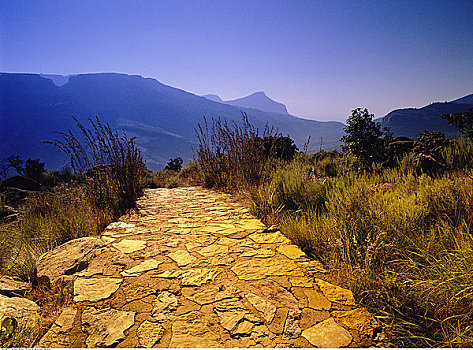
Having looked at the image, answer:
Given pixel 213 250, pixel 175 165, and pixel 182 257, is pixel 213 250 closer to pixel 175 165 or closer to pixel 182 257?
pixel 182 257

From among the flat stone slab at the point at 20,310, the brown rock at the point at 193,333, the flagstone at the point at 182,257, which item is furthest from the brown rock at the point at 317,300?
the flat stone slab at the point at 20,310

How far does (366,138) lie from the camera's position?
5.95 m

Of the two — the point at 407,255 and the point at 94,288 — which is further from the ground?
the point at 407,255

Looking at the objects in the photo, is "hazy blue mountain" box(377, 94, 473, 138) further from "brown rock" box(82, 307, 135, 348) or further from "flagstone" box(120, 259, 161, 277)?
"brown rock" box(82, 307, 135, 348)

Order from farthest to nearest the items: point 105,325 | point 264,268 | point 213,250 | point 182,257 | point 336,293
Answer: point 213,250
point 182,257
point 264,268
point 336,293
point 105,325

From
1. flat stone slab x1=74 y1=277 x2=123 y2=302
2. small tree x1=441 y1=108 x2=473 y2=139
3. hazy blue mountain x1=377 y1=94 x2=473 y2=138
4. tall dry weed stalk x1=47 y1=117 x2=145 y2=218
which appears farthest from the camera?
hazy blue mountain x1=377 y1=94 x2=473 y2=138

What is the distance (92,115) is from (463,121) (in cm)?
19297

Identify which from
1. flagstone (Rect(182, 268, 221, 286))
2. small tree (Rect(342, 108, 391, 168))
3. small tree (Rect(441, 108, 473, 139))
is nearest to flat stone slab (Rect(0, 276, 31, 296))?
flagstone (Rect(182, 268, 221, 286))

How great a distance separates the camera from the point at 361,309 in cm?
148

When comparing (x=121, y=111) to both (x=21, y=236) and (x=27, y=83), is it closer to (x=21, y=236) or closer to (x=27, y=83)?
(x=27, y=83)

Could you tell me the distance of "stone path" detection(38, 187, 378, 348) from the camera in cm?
130

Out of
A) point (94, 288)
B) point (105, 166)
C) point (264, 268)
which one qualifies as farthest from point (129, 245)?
point (105, 166)

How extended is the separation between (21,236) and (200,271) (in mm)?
2531

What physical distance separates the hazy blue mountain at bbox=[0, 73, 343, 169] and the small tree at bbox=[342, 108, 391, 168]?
346ft
